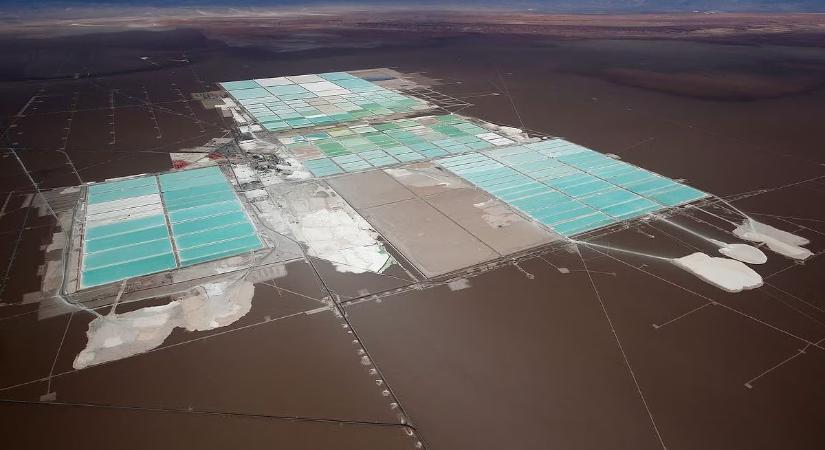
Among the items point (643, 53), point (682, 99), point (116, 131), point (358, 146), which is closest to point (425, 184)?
point (358, 146)

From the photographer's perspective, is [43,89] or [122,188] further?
[43,89]

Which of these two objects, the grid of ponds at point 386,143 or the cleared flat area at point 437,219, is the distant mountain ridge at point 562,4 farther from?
the cleared flat area at point 437,219

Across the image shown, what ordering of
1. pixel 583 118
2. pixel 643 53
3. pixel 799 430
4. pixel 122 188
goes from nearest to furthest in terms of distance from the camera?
pixel 799 430, pixel 122 188, pixel 583 118, pixel 643 53

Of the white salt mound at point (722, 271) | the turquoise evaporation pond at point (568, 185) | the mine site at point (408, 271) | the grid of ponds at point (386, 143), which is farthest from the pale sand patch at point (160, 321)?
the white salt mound at point (722, 271)

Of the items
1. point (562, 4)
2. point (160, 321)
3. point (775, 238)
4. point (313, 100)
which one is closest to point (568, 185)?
point (775, 238)

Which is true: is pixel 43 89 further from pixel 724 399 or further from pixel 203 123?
pixel 724 399

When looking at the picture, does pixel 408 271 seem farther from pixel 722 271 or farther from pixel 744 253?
pixel 744 253

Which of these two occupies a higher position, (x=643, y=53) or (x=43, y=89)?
(x=643, y=53)
